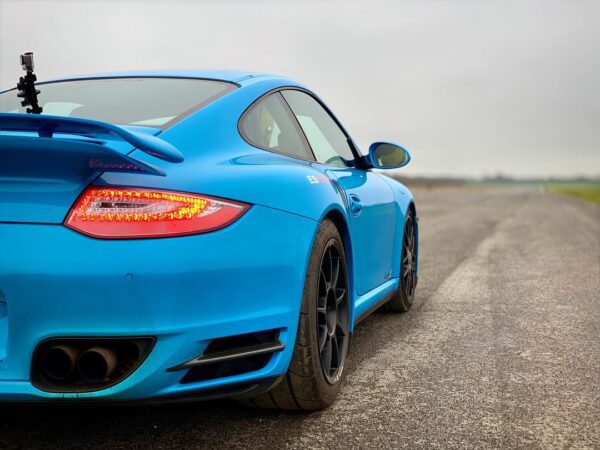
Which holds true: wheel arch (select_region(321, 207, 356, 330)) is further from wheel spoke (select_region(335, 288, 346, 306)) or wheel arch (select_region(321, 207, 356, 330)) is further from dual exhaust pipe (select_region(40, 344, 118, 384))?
dual exhaust pipe (select_region(40, 344, 118, 384))

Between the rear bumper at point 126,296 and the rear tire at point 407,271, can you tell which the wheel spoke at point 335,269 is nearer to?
the rear bumper at point 126,296

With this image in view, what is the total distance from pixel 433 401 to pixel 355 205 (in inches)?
39.8

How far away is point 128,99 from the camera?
3.05m

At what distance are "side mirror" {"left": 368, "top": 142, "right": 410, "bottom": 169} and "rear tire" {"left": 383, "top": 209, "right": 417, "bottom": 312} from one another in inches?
29.5

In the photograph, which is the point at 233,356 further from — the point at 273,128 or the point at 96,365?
the point at 273,128

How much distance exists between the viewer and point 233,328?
7.95ft

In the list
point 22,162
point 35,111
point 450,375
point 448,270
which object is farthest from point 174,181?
point 448,270

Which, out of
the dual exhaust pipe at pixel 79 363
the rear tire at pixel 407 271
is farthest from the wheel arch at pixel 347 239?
the rear tire at pixel 407 271

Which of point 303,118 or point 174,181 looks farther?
point 303,118

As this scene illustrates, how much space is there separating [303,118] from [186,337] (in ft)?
5.60

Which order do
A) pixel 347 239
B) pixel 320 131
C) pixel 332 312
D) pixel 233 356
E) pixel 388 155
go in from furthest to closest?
pixel 388 155 < pixel 320 131 < pixel 347 239 < pixel 332 312 < pixel 233 356

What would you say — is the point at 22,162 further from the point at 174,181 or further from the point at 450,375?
the point at 450,375

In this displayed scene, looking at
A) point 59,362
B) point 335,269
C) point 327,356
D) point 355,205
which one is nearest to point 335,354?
point 327,356

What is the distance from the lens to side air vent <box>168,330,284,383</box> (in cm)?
239
